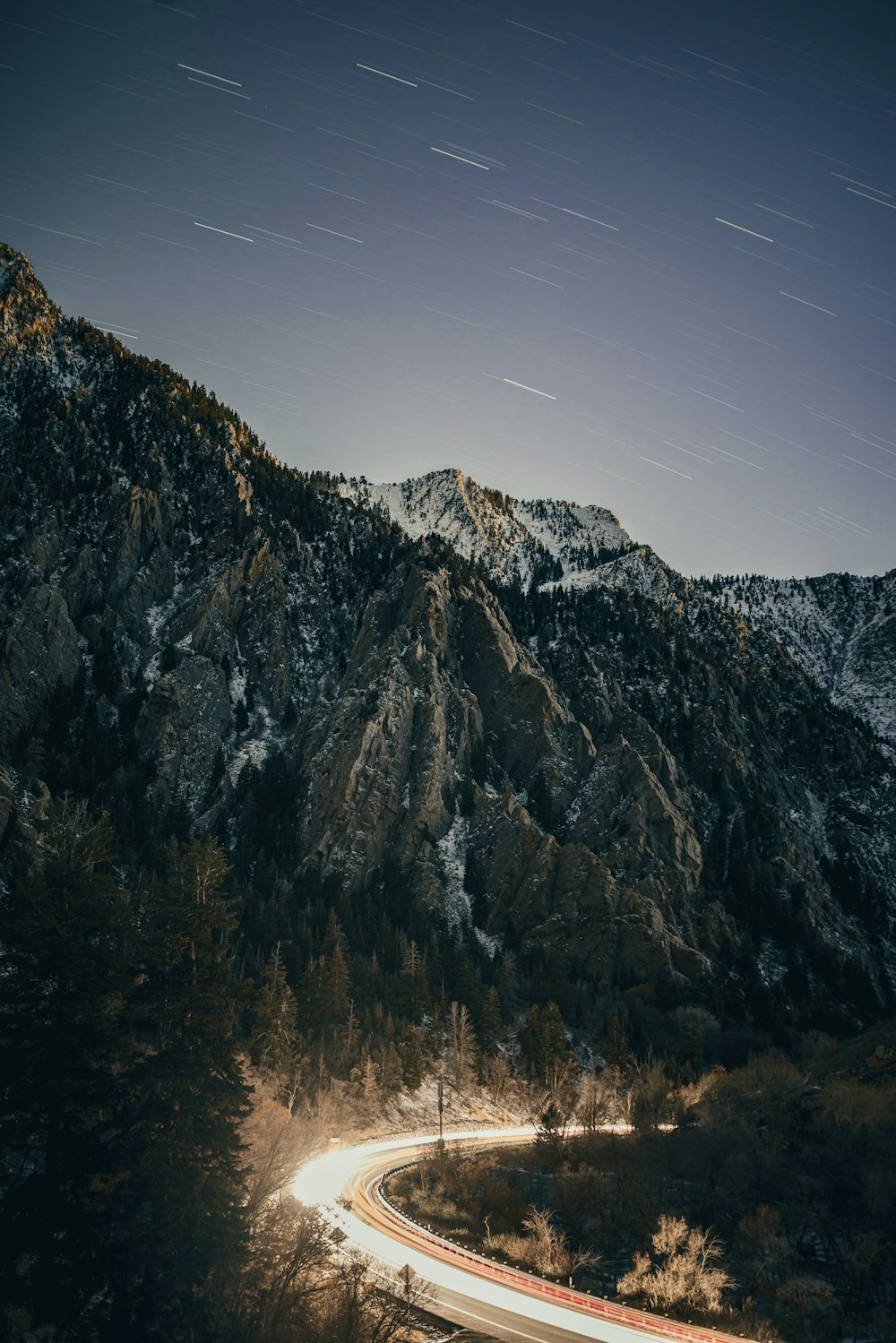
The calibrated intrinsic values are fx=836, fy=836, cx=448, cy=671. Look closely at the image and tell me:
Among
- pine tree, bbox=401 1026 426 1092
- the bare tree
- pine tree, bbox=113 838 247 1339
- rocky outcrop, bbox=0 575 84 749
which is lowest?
pine tree, bbox=401 1026 426 1092

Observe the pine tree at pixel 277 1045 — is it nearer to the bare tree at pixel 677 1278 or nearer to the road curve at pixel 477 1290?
the road curve at pixel 477 1290

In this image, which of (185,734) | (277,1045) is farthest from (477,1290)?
(185,734)

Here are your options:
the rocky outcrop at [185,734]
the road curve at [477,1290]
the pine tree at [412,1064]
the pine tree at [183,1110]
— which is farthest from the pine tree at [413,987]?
the pine tree at [183,1110]

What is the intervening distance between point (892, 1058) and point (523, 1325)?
3664cm

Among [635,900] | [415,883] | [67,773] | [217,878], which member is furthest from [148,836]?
[217,878]

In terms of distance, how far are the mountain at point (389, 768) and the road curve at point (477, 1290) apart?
2602 inches

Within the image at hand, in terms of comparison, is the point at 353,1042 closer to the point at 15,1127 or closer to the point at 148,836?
the point at 148,836

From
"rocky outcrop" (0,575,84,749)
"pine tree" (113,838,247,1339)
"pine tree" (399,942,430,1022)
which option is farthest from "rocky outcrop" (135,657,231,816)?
"pine tree" (113,838,247,1339)

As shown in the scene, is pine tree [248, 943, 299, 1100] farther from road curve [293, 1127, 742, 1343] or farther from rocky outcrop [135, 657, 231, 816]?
rocky outcrop [135, 657, 231, 816]

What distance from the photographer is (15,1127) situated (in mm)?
21828

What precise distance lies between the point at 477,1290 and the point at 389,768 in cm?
12603

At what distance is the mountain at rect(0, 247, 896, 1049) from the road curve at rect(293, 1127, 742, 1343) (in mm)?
66100

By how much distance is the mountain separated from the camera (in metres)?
132

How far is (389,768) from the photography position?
514 ft
